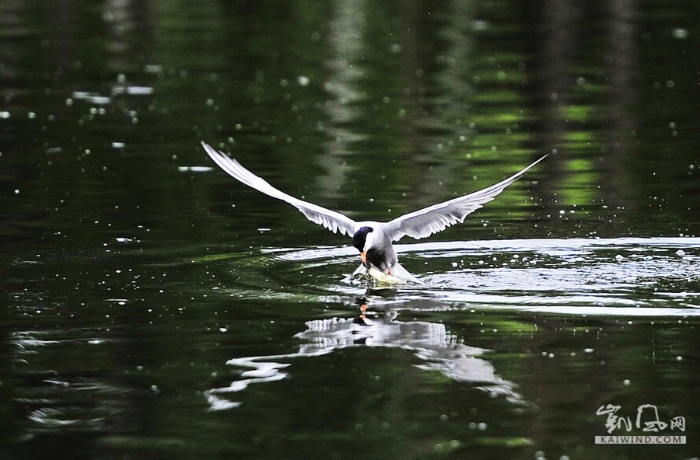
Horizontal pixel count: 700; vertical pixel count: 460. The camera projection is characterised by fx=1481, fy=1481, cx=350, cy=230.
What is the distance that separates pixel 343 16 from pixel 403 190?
82.1ft

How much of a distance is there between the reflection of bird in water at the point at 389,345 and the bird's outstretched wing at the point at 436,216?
1.51 metres

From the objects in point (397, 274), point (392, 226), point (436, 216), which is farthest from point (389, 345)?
point (436, 216)

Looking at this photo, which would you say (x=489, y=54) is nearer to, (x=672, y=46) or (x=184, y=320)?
(x=672, y=46)

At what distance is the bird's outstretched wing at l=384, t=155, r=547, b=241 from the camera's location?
12.1 metres

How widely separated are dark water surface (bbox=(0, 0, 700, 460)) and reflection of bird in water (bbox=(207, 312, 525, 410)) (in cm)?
3

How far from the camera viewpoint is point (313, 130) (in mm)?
21469

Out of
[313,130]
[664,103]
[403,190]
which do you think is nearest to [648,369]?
[403,190]

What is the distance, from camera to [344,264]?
512 inches

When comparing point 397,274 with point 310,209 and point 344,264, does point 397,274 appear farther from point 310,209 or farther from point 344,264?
point 310,209

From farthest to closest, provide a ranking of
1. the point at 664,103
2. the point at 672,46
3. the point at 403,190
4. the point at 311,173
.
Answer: the point at 672,46, the point at 664,103, the point at 311,173, the point at 403,190

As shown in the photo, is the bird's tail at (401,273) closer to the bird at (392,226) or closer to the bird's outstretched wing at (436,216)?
the bird at (392,226)

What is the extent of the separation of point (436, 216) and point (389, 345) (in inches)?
104

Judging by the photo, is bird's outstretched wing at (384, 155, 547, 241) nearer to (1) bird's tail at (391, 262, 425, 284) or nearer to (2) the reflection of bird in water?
(1) bird's tail at (391, 262, 425, 284)

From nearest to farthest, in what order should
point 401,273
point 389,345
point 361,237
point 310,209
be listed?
1. point 389,345
2. point 361,237
3. point 401,273
4. point 310,209
